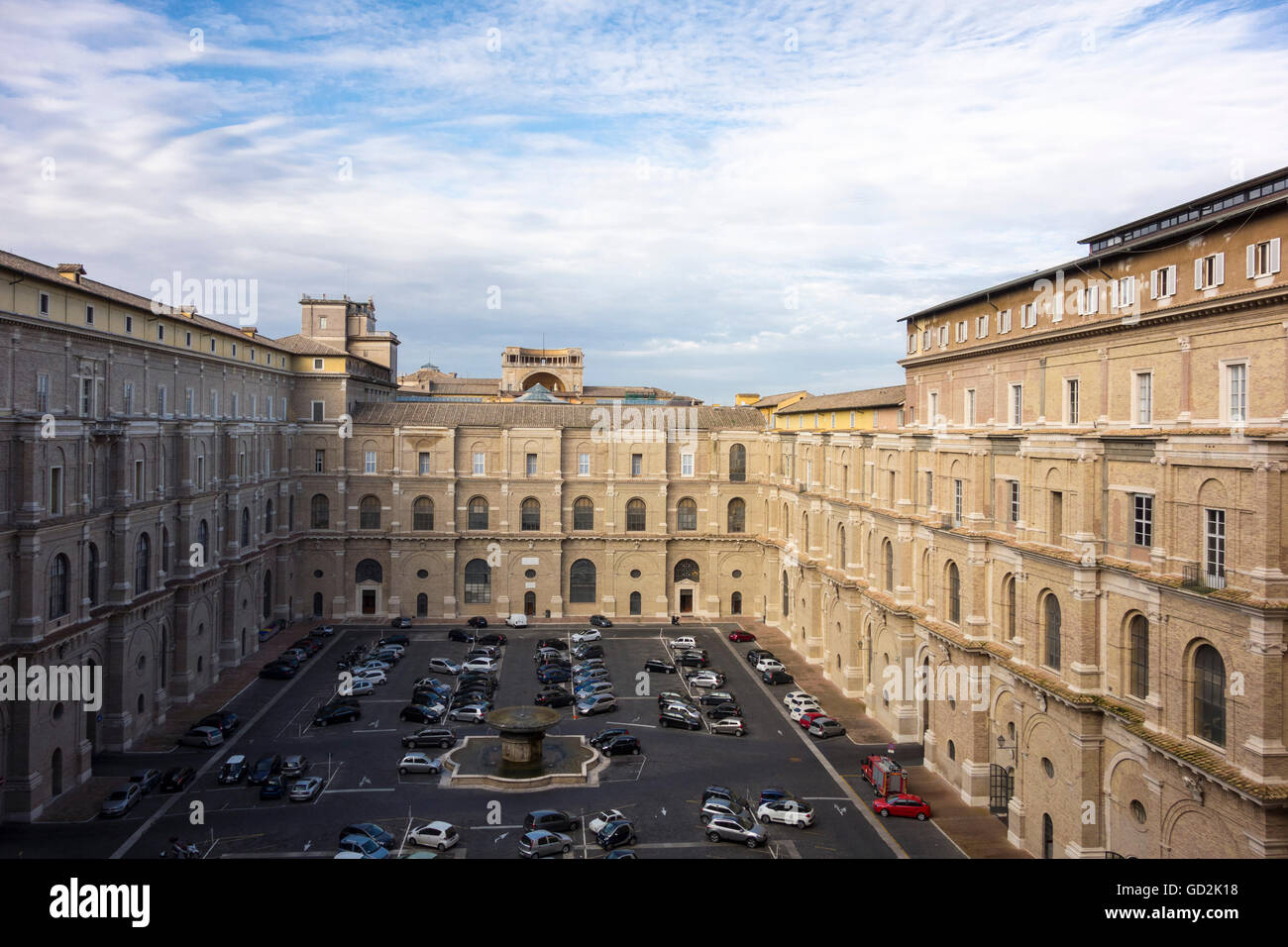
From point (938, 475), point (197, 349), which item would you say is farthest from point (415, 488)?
point (938, 475)

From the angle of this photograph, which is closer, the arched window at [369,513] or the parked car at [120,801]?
the parked car at [120,801]

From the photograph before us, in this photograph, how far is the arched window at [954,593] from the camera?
41031mm

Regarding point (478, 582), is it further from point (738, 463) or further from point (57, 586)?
point (57, 586)

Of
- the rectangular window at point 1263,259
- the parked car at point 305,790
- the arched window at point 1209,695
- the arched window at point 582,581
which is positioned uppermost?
the rectangular window at point 1263,259

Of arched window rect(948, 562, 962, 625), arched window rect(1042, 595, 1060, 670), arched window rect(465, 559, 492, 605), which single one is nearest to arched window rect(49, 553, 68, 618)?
arched window rect(465, 559, 492, 605)

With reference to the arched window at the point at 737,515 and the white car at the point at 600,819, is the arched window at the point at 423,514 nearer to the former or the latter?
the arched window at the point at 737,515

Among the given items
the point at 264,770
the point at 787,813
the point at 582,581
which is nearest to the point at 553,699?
the point at 264,770

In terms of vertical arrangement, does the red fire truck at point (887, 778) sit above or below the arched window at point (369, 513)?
below

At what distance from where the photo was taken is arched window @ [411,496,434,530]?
73.6 m

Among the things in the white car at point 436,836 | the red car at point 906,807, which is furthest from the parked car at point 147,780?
the red car at point 906,807

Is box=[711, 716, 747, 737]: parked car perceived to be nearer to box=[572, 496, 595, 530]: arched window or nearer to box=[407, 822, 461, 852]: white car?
box=[407, 822, 461, 852]: white car

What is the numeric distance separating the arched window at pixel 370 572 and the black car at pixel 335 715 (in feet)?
82.4
